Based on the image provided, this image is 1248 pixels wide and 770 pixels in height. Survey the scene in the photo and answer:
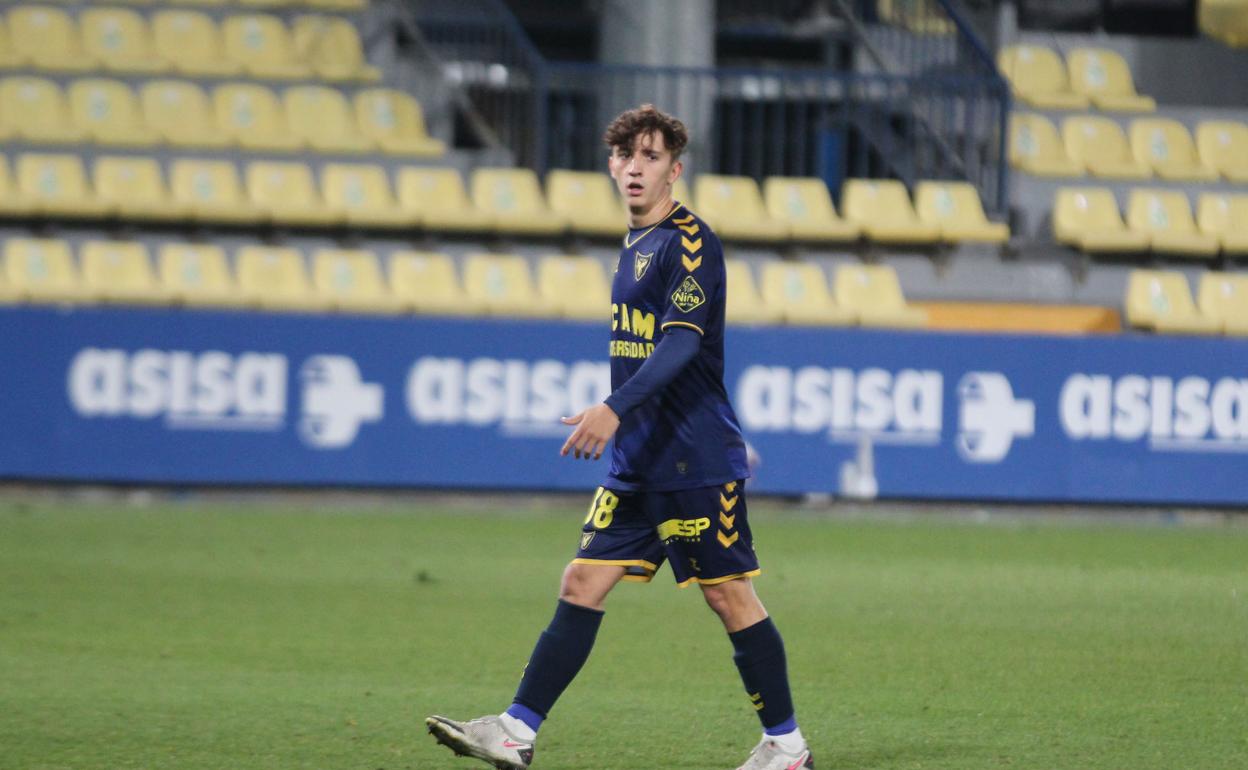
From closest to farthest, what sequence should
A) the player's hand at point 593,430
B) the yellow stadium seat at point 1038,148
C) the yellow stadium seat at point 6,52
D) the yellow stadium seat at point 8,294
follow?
the player's hand at point 593,430, the yellow stadium seat at point 8,294, the yellow stadium seat at point 6,52, the yellow stadium seat at point 1038,148

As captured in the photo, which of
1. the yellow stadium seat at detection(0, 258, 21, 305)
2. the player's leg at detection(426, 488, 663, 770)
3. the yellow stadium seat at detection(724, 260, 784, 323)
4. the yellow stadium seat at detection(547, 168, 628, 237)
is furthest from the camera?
the yellow stadium seat at detection(547, 168, 628, 237)

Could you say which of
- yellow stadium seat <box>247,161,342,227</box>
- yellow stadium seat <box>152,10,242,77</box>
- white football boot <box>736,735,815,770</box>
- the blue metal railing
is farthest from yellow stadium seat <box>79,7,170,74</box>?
white football boot <box>736,735,815,770</box>

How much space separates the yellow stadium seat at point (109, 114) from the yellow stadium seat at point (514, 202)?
10.0 ft

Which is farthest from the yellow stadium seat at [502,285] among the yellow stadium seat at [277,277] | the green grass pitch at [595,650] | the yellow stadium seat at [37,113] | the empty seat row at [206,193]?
the yellow stadium seat at [37,113]

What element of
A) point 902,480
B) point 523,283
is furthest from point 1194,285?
point 523,283

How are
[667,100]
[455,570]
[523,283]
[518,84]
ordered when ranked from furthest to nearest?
1. [518,84]
2. [667,100]
3. [523,283]
4. [455,570]

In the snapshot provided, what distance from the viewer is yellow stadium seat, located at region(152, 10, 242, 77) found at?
55.6 feet

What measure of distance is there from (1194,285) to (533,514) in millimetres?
7233

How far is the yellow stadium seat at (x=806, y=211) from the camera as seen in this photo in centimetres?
1587

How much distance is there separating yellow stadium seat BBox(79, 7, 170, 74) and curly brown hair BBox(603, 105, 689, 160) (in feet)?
42.7

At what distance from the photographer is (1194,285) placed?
16406 mm

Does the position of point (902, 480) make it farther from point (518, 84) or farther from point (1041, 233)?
point (518, 84)

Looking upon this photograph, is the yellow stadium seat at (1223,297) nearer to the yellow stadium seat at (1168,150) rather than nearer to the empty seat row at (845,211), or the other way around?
the empty seat row at (845,211)

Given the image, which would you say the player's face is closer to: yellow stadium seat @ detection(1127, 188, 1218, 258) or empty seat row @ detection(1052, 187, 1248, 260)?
empty seat row @ detection(1052, 187, 1248, 260)
